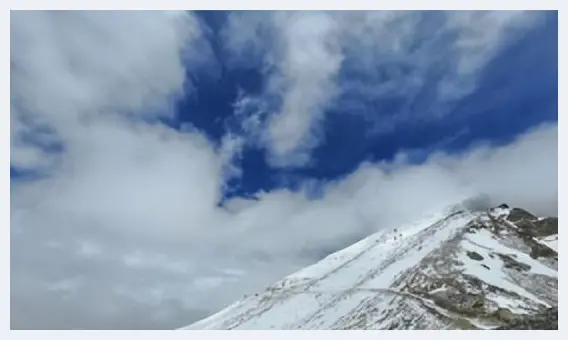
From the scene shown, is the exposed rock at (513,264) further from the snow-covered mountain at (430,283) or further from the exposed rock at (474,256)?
the exposed rock at (474,256)

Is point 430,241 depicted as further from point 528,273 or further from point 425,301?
point 425,301

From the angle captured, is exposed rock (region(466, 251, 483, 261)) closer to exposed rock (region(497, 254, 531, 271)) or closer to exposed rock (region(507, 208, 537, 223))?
exposed rock (region(497, 254, 531, 271))

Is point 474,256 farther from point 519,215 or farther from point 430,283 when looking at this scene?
point 519,215

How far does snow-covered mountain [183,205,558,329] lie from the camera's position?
99.9 meters

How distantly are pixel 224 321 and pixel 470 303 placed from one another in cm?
5367

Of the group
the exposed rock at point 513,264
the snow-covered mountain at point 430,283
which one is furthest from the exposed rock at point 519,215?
the exposed rock at point 513,264

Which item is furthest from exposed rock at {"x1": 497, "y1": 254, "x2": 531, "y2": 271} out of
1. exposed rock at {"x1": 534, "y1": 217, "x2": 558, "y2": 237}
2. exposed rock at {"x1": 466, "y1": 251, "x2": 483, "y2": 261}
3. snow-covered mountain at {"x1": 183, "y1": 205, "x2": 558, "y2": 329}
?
exposed rock at {"x1": 534, "y1": 217, "x2": 558, "y2": 237}

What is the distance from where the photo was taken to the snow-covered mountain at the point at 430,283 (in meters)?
99.9

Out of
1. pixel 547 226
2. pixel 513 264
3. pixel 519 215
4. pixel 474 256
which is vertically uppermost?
pixel 519 215

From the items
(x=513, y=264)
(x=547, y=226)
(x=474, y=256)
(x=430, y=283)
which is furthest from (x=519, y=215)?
(x=430, y=283)

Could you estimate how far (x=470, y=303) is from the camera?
346ft

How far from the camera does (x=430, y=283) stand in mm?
119938
